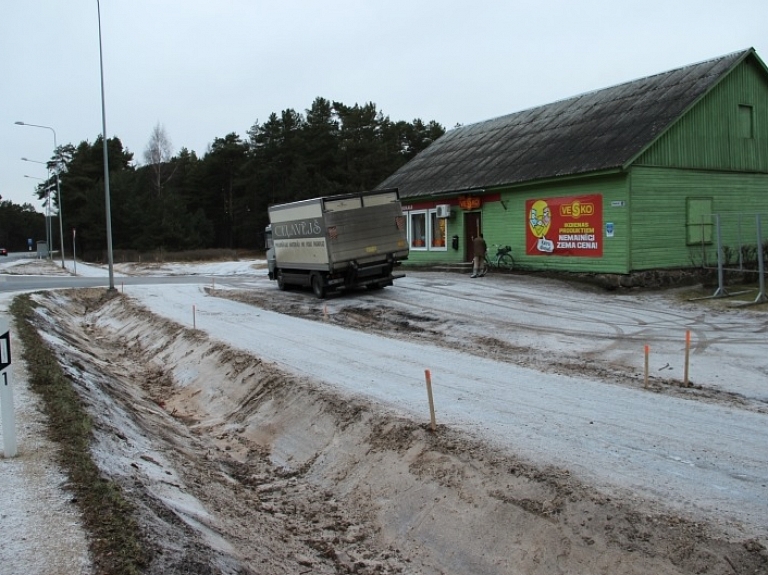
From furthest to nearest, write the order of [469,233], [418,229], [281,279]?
[418,229] < [469,233] < [281,279]

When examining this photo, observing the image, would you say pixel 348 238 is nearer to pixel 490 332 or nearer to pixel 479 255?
pixel 479 255

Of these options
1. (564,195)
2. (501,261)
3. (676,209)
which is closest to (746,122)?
(676,209)

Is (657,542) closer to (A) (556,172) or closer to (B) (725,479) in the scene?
(B) (725,479)

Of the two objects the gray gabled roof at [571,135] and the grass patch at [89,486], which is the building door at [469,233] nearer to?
the gray gabled roof at [571,135]

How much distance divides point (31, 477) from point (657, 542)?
16.8 feet

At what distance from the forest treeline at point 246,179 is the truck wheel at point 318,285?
41.2 m

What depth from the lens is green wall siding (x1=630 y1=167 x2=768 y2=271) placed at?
20.5m

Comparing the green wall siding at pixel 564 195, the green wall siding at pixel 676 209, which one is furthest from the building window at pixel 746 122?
the green wall siding at pixel 564 195

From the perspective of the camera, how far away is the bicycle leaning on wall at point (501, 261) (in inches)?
976

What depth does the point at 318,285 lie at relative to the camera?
2155 centimetres

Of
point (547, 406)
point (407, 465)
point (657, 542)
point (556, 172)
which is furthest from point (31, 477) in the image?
point (556, 172)

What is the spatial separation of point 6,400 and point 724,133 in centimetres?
2380

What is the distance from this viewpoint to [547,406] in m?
8.39

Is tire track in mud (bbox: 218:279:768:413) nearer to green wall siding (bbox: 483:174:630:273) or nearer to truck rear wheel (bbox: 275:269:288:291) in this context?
truck rear wheel (bbox: 275:269:288:291)
